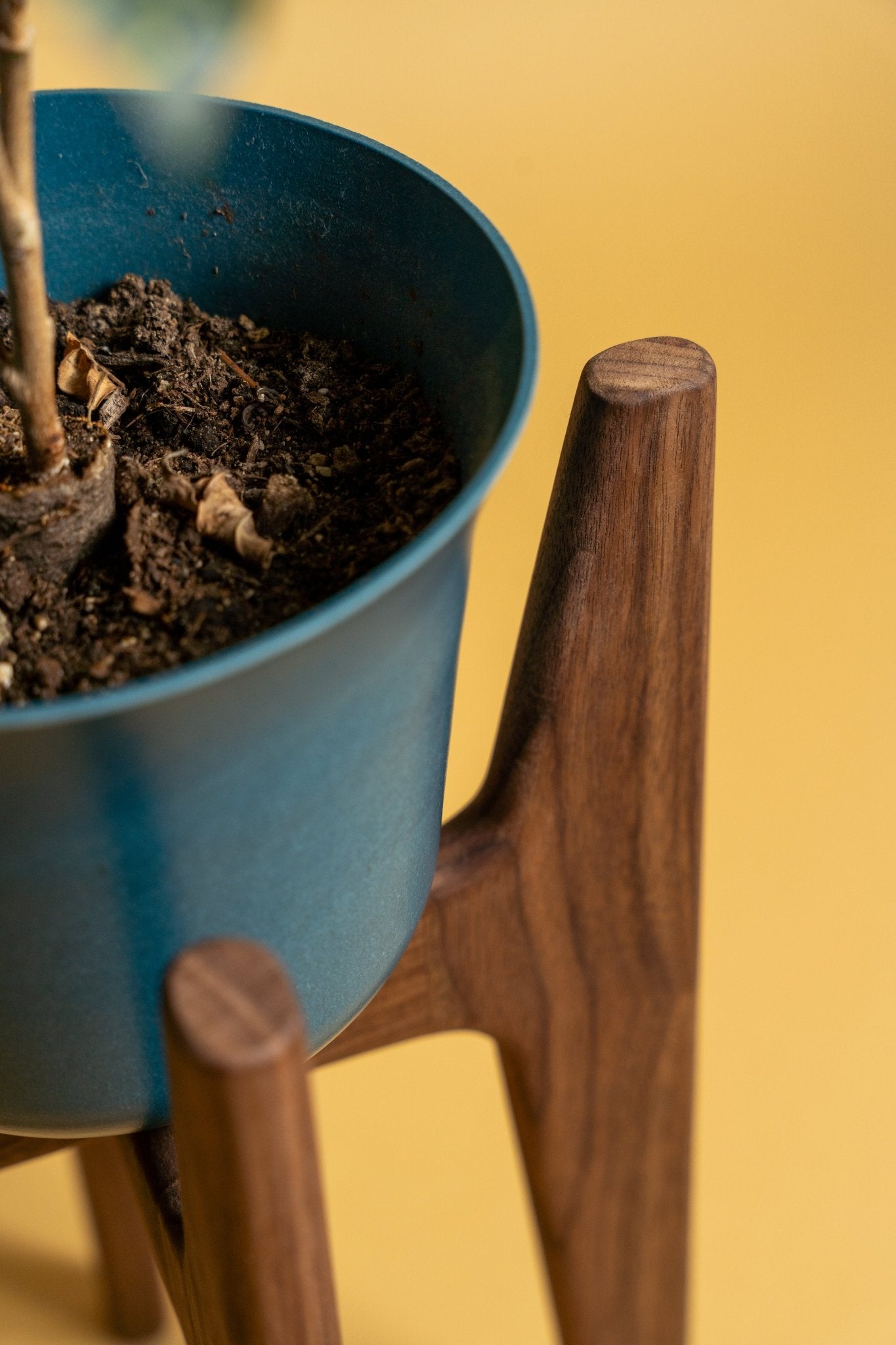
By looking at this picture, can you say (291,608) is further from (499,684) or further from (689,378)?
(499,684)

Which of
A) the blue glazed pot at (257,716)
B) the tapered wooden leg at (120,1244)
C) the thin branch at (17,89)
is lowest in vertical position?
the tapered wooden leg at (120,1244)

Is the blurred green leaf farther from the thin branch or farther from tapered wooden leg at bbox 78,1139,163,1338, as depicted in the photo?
tapered wooden leg at bbox 78,1139,163,1338

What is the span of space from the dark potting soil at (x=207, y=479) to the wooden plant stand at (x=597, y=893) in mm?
105

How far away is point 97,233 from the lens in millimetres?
523

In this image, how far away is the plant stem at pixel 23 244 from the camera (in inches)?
13.2

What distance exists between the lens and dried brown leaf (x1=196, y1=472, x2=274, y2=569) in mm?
428

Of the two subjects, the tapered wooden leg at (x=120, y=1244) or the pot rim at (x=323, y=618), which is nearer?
the pot rim at (x=323, y=618)

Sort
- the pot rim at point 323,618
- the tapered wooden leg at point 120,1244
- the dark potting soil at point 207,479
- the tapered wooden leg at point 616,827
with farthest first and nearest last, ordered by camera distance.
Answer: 1. the tapered wooden leg at point 120,1244
2. the tapered wooden leg at point 616,827
3. the dark potting soil at point 207,479
4. the pot rim at point 323,618

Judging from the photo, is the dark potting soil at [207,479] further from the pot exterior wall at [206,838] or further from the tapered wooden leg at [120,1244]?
the tapered wooden leg at [120,1244]

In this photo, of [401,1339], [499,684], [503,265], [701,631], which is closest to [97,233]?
[503,265]

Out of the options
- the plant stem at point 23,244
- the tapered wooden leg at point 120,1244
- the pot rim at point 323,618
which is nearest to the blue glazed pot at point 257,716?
the pot rim at point 323,618

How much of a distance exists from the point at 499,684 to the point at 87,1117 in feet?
2.61

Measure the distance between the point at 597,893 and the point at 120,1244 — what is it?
0.52m

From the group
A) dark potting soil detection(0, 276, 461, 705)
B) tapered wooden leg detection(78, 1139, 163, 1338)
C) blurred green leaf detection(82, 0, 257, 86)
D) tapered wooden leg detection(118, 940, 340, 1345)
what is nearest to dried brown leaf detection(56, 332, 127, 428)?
dark potting soil detection(0, 276, 461, 705)
